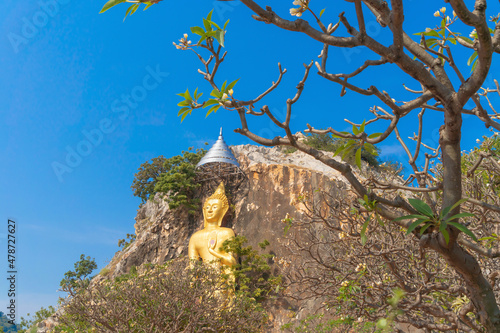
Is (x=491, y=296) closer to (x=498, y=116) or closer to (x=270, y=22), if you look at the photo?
(x=498, y=116)

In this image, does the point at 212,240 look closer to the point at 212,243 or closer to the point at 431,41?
the point at 212,243

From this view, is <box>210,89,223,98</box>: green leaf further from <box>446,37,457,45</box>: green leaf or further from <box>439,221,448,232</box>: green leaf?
<box>446,37,457,45</box>: green leaf

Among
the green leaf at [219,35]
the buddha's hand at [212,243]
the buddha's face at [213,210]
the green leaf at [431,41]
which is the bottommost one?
the green leaf at [219,35]

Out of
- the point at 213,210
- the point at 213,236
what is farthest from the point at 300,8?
the point at 213,210

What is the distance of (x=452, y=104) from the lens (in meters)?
1.79

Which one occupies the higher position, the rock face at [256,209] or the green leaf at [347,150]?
the rock face at [256,209]

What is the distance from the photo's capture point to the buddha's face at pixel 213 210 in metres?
13.4

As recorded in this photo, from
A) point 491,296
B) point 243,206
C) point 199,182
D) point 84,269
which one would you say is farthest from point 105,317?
point 84,269

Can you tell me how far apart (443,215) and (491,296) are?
74cm

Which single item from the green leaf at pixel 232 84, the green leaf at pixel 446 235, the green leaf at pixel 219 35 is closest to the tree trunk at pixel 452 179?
the green leaf at pixel 446 235

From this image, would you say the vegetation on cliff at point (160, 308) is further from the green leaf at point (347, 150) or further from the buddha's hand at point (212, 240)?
the green leaf at point (347, 150)

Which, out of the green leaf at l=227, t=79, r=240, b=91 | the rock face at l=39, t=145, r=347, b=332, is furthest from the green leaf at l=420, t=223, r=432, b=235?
the rock face at l=39, t=145, r=347, b=332

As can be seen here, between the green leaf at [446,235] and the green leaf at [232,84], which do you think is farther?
the green leaf at [232,84]

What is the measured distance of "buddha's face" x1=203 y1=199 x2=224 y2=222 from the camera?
43.8 feet
